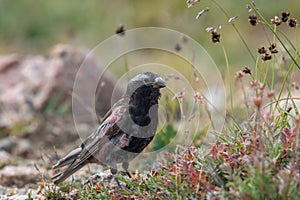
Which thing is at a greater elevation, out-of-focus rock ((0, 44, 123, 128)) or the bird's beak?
out-of-focus rock ((0, 44, 123, 128))

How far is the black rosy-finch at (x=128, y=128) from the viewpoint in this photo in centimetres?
478

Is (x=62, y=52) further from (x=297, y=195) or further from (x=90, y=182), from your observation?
(x=297, y=195)

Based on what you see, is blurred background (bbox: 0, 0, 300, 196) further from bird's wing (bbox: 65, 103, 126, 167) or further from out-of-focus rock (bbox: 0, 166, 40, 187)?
bird's wing (bbox: 65, 103, 126, 167)

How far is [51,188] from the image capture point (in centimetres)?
476

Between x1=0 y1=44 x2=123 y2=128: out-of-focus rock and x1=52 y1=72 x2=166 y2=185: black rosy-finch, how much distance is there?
108 inches

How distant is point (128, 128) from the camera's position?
4797 mm

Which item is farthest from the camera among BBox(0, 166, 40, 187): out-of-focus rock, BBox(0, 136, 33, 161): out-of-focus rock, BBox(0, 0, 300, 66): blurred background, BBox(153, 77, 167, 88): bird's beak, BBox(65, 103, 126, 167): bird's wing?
BBox(0, 0, 300, 66): blurred background

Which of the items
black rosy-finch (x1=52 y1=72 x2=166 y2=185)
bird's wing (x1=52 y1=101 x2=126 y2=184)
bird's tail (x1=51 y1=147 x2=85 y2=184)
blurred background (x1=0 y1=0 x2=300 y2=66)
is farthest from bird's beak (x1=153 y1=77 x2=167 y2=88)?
blurred background (x1=0 y1=0 x2=300 y2=66)

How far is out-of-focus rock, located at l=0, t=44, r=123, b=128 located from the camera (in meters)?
7.84

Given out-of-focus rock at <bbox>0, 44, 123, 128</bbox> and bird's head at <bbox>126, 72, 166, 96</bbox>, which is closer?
bird's head at <bbox>126, 72, 166, 96</bbox>

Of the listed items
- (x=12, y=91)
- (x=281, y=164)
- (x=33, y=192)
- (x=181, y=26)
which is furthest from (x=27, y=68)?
(x=281, y=164)

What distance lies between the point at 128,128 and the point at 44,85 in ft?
11.4

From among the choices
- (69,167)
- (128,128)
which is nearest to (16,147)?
(69,167)

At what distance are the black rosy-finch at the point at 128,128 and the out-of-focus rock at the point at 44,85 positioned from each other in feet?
8.97
